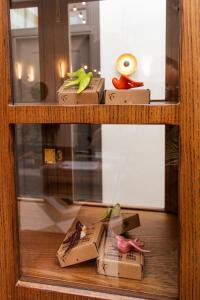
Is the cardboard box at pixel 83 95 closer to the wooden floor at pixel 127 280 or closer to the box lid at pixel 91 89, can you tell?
the box lid at pixel 91 89

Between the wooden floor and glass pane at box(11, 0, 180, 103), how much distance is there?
15.1 inches

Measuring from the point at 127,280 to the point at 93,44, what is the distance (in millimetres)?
653

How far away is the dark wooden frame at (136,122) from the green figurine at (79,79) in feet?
0.40

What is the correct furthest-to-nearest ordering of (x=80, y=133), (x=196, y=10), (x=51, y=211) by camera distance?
1. (x=51, y=211)
2. (x=80, y=133)
3. (x=196, y=10)

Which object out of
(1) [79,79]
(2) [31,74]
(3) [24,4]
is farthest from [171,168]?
(3) [24,4]

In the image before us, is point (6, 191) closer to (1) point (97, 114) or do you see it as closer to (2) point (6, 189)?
(2) point (6, 189)

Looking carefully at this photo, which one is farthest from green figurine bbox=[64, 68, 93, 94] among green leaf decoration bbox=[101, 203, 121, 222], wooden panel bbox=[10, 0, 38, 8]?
green leaf decoration bbox=[101, 203, 121, 222]

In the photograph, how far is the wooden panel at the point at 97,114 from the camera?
648mm

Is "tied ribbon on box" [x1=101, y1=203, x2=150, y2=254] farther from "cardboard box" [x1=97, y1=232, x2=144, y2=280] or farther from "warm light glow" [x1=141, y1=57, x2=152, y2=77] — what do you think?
"warm light glow" [x1=141, y1=57, x2=152, y2=77]

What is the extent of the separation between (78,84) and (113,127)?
162mm

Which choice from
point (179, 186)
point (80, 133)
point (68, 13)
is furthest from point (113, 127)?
point (68, 13)

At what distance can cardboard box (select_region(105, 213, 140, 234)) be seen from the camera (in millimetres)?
916

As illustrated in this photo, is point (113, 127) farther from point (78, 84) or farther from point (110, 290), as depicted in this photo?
point (110, 290)

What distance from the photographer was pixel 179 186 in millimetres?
648
